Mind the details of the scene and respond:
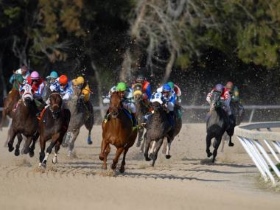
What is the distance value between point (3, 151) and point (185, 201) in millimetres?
10000

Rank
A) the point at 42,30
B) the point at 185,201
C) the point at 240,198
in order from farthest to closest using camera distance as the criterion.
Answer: the point at 42,30 → the point at 240,198 → the point at 185,201

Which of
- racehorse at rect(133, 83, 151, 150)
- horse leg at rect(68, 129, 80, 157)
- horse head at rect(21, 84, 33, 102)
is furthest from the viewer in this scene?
racehorse at rect(133, 83, 151, 150)

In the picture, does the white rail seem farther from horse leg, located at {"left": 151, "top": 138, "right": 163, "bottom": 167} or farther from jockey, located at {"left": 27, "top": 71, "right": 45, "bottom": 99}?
jockey, located at {"left": 27, "top": 71, "right": 45, "bottom": 99}

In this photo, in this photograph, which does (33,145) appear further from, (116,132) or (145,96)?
(145,96)

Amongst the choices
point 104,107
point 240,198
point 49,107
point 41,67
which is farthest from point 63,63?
point 240,198

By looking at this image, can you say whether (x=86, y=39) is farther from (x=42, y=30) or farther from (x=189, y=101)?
(x=189, y=101)

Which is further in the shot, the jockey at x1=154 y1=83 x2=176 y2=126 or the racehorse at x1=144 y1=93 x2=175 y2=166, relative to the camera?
the jockey at x1=154 y1=83 x2=176 y2=126

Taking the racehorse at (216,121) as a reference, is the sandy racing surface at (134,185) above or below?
below

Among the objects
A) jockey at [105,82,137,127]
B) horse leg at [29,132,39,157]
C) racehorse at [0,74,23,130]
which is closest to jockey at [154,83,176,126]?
jockey at [105,82,137,127]

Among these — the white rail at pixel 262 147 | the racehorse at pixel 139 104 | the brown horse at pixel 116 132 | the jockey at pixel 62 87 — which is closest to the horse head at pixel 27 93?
the jockey at pixel 62 87

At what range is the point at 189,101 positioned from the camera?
36.5 meters

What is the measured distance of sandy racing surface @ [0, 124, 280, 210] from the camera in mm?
11445

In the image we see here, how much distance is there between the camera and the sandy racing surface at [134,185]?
11.4m

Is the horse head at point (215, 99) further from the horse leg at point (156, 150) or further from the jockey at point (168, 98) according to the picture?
the horse leg at point (156, 150)
